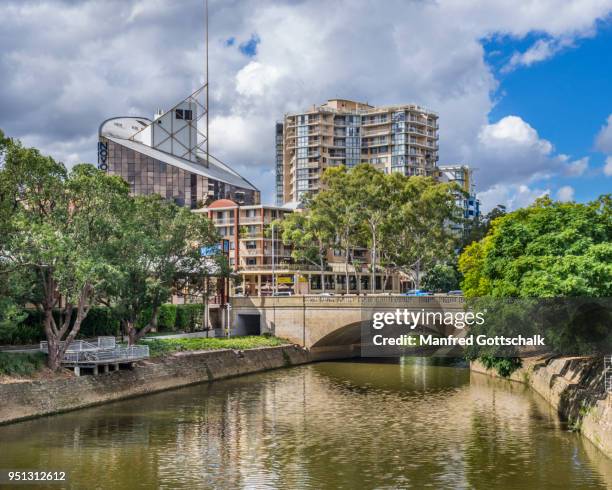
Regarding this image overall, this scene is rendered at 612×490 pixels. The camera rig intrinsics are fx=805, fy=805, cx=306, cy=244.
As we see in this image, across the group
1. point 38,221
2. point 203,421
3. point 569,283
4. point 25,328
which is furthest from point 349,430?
point 25,328

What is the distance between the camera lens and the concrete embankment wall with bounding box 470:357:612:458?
43375 mm

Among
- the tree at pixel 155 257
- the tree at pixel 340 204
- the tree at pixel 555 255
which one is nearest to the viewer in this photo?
the tree at pixel 555 255

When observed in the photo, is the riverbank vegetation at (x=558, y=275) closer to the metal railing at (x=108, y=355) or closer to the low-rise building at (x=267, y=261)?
the metal railing at (x=108, y=355)

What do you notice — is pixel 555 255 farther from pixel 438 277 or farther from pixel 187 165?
pixel 187 165

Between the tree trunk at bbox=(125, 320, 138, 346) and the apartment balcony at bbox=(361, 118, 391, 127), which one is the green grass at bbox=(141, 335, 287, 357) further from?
the apartment balcony at bbox=(361, 118, 391, 127)

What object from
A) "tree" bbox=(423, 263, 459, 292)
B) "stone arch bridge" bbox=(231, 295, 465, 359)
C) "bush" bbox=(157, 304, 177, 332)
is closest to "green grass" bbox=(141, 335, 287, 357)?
"stone arch bridge" bbox=(231, 295, 465, 359)

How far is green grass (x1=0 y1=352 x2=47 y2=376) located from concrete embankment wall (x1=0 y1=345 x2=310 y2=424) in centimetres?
157

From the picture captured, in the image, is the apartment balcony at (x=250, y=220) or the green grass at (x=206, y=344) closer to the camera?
the green grass at (x=206, y=344)

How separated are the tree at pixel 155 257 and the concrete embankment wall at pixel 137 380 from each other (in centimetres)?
548

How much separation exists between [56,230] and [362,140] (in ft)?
465

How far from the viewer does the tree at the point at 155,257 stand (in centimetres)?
6731

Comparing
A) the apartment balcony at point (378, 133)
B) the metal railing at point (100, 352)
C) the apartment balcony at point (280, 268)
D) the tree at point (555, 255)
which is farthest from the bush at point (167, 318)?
the apartment balcony at point (378, 133)

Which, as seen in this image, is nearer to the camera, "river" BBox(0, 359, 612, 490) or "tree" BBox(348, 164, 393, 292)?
"river" BBox(0, 359, 612, 490)

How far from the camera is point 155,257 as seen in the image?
74.2m
